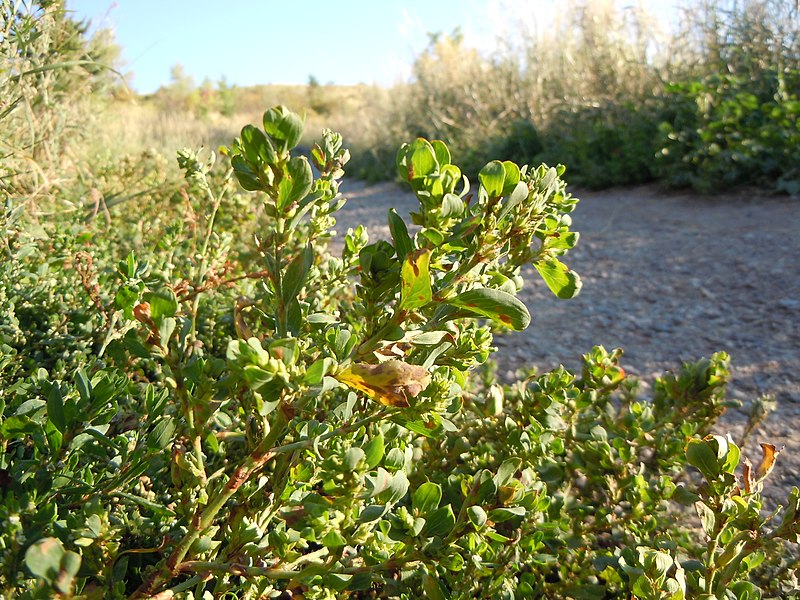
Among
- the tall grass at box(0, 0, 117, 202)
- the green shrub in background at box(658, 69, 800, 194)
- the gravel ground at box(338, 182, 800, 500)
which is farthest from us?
the green shrub in background at box(658, 69, 800, 194)

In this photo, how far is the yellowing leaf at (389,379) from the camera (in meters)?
0.67

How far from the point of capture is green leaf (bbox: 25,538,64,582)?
59 centimetres

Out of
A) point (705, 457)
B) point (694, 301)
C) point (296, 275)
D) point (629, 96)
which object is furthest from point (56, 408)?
point (629, 96)

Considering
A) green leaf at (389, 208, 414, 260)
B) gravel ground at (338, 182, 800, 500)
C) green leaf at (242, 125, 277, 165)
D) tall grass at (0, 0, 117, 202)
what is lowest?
gravel ground at (338, 182, 800, 500)

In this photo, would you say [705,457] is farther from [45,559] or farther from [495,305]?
[45,559]

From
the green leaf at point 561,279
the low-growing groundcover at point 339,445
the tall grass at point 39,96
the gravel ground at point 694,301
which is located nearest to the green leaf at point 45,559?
the low-growing groundcover at point 339,445

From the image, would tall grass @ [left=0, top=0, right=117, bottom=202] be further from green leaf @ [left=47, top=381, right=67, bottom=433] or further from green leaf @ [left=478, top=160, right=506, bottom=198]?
green leaf @ [left=478, top=160, right=506, bottom=198]

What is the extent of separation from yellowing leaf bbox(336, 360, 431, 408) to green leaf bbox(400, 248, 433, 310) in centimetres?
7

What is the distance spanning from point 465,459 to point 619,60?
251 inches

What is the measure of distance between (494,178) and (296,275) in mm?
277

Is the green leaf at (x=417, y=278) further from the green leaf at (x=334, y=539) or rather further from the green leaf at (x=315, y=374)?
the green leaf at (x=334, y=539)

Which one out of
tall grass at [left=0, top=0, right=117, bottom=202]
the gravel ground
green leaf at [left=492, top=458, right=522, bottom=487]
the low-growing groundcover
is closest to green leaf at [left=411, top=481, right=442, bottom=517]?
the low-growing groundcover

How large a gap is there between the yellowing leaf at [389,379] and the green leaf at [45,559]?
1.08 ft

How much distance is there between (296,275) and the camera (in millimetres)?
792
